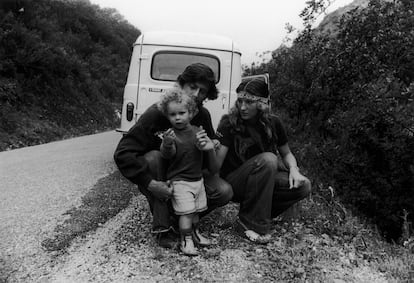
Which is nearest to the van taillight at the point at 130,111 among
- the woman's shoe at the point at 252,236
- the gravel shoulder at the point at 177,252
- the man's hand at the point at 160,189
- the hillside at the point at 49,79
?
the gravel shoulder at the point at 177,252

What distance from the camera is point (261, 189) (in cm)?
350

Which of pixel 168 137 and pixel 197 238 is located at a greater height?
pixel 168 137

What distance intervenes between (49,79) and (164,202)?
1436 centimetres

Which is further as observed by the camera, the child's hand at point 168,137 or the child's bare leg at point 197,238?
the child's bare leg at point 197,238

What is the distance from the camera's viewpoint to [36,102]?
1463cm

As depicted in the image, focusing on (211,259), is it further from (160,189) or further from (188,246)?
(160,189)

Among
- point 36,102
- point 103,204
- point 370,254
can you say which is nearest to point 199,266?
point 370,254

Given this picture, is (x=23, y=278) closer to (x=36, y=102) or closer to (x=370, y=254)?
(x=370, y=254)

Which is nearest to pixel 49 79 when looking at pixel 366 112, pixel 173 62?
pixel 173 62

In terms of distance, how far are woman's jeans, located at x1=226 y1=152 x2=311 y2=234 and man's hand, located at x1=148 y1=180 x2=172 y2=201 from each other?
0.70 meters

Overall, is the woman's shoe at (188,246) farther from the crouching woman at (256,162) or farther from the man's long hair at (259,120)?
the man's long hair at (259,120)

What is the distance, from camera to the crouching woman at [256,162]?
3.47m

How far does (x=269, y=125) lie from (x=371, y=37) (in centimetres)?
566

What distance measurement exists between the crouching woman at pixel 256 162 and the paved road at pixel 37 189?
5.81ft
